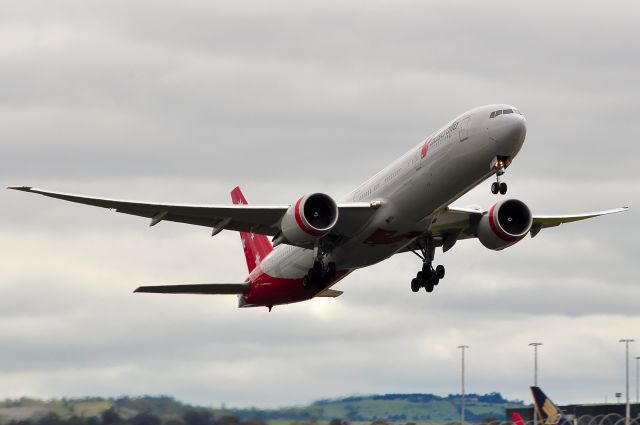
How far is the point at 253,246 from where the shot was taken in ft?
197

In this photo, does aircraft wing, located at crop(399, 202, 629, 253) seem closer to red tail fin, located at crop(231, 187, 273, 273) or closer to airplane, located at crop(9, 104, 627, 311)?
airplane, located at crop(9, 104, 627, 311)

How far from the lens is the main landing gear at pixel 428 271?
168ft

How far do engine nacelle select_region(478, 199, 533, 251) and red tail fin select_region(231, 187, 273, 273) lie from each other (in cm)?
1286

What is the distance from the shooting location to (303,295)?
5366 centimetres

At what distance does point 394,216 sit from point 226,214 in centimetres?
675

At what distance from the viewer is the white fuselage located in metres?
42.9

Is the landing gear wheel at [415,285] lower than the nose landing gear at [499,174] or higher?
lower

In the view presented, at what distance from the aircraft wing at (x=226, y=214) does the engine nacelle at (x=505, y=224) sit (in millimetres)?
5360

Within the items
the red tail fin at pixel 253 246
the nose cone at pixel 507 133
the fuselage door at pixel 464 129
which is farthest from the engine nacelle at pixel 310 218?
the red tail fin at pixel 253 246

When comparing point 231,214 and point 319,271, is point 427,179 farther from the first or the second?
point 231,214

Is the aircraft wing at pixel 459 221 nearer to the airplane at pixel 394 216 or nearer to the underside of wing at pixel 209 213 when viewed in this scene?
the airplane at pixel 394 216

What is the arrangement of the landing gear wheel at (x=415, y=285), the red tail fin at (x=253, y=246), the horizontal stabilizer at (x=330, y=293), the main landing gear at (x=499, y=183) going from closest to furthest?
1. the main landing gear at (x=499, y=183)
2. the landing gear wheel at (x=415, y=285)
3. the horizontal stabilizer at (x=330, y=293)
4. the red tail fin at (x=253, y=246)

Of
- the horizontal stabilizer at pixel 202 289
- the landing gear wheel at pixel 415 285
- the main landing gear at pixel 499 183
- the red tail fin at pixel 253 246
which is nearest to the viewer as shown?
the main landing gear at pixel 499 183

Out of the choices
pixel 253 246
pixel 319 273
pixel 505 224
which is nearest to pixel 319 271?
pixel 319 273
